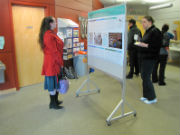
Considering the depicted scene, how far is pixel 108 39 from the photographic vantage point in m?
2.39

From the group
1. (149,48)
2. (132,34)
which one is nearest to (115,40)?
(149,48)

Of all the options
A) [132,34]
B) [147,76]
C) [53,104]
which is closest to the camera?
[53,104]

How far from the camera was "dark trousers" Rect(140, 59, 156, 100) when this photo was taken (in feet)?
9.12

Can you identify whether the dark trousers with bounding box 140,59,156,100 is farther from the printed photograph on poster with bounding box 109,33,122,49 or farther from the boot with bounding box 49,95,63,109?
the boot with bounding box 49,95,63,109

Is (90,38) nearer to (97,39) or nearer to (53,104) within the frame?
(97,39)

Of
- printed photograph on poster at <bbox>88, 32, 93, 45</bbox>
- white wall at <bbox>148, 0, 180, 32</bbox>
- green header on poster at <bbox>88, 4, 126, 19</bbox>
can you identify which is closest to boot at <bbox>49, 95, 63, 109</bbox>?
printed photograph on poster at <bbox>88, 32, 93, 45</bbox>

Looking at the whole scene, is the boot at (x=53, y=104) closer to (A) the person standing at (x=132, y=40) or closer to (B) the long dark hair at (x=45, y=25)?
(B) the long dark hair at (x=45, y=25)

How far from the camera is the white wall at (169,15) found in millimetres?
6664

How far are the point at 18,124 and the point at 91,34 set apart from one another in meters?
1.90

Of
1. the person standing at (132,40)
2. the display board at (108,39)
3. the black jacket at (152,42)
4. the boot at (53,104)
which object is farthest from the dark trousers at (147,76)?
the boot at (53,104)

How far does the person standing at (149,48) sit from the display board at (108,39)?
68 centimetres

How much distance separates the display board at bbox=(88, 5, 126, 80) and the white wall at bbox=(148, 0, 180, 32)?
540 cm

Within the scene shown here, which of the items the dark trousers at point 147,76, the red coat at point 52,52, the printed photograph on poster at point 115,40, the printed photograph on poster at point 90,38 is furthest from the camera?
the printed photograph on poster at point 90,38

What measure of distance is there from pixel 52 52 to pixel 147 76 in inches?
67.9
